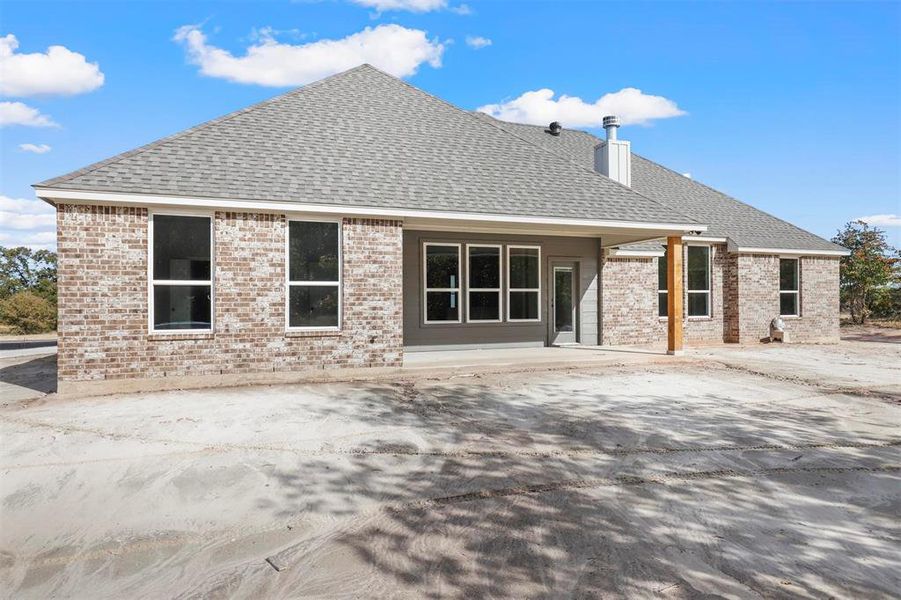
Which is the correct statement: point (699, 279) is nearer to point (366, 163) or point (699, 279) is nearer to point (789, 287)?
point (789, 287)

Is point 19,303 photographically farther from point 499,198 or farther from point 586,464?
point 586,464

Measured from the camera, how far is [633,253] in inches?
590

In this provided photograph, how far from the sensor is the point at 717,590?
3.14 meters

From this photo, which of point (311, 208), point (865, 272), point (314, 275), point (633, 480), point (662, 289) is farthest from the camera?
point (865, 272)

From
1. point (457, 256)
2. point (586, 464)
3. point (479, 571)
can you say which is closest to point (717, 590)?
point (479, 571)

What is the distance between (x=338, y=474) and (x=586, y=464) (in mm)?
2442

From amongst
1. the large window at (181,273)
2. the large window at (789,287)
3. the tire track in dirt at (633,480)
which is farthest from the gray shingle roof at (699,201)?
the tire track in dirt at (633,480)

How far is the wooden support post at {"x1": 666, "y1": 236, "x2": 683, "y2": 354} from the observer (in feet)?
40.0

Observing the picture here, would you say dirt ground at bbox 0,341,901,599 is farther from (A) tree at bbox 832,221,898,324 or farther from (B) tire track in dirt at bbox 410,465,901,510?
(A) tree at bbox 832,221,898,324

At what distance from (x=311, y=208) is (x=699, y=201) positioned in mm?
14073

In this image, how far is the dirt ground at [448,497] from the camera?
3.33 m

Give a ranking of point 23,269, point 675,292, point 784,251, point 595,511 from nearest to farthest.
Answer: point 595,511
point 675,292
point 784,251
point 23,269

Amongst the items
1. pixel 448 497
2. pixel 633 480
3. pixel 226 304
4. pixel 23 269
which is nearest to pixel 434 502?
pixel 448 497

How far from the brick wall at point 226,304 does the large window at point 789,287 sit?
13298 millimetres
